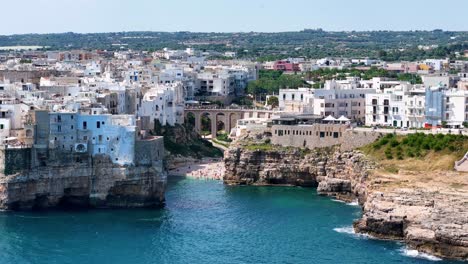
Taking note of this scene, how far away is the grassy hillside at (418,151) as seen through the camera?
48.4 metres

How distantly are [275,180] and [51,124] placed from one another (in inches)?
530

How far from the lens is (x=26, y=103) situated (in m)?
52.8

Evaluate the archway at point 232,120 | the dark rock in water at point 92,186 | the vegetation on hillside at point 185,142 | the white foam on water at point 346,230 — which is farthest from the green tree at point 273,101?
the white foam on water at point 346,230

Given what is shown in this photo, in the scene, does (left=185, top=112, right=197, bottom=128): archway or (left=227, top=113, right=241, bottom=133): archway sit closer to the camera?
(left=185, top=112, right=197, bottom=128): archway

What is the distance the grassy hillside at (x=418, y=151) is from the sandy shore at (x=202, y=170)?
11.2 metres

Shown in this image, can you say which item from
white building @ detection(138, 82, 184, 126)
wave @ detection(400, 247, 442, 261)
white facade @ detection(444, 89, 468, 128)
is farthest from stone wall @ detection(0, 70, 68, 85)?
wave @ detection(400, 247, 442, 261)

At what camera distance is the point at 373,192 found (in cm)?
4588

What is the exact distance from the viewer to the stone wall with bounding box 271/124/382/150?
5597 centimetres

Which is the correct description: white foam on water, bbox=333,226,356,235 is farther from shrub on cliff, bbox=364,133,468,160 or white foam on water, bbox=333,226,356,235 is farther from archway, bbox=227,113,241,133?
archway, bbox=227,113,241,133

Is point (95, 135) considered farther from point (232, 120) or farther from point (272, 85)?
point (272, 85)

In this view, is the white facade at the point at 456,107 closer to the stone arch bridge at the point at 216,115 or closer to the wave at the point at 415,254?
the stone arch bridge at the point at 216,115

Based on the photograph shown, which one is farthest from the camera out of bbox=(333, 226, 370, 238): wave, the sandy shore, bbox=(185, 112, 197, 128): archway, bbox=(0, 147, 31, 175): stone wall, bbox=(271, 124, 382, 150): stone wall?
bbox=(185, 112, 197, 128): archway

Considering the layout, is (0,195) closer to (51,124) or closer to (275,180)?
(51,124)

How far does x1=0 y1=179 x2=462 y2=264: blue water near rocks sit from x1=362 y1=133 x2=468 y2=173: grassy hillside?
119 inches
